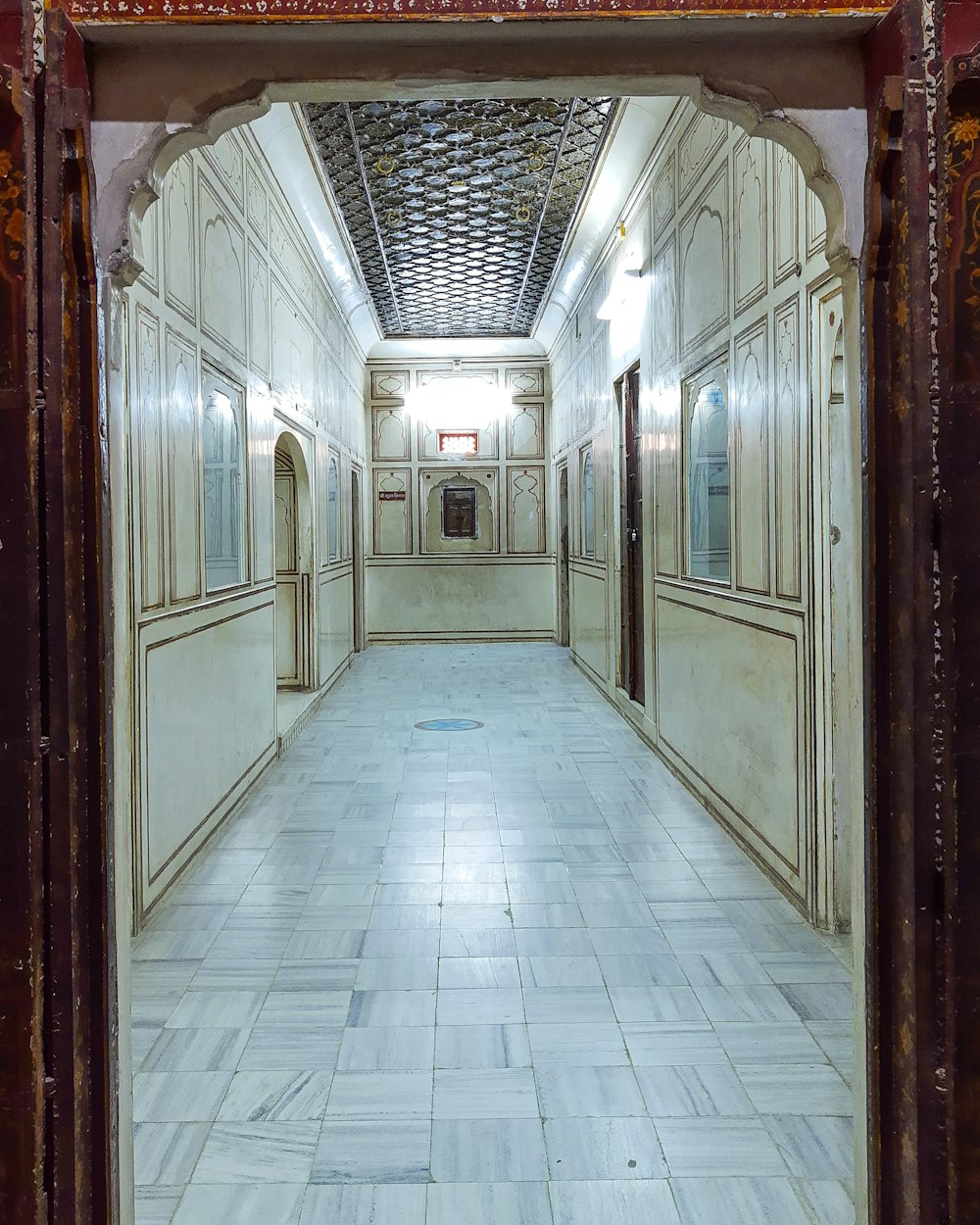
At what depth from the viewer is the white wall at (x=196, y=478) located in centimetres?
346

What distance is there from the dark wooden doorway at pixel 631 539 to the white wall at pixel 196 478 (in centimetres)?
266

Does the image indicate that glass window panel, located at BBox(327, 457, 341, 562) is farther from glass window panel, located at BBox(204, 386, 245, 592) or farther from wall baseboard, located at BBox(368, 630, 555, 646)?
glass window panel, located at BBox(204, 386, 245, 592)

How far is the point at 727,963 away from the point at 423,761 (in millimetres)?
3171

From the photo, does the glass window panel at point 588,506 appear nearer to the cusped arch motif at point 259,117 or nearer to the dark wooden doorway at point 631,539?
the dark wooden doorway at point 631,539

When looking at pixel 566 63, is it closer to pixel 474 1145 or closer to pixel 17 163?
pixel 17 163

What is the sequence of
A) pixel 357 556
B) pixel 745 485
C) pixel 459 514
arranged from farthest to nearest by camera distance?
pixel 459 514 < pixel 357 556 < pixel 745 485

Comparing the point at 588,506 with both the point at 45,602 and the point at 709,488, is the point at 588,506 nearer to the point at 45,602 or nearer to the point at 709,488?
the point at 709,488

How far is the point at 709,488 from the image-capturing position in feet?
16.3

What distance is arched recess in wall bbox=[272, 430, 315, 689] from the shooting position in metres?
8.11

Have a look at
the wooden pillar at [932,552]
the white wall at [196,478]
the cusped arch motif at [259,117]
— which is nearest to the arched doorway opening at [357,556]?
the white wall at [196,478]

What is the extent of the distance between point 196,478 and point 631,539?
391 cm

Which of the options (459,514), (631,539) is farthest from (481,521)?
(631,539)

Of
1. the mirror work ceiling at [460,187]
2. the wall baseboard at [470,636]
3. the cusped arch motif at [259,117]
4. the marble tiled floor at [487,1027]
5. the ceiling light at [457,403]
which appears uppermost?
the mirror work ceiling at [460,187]

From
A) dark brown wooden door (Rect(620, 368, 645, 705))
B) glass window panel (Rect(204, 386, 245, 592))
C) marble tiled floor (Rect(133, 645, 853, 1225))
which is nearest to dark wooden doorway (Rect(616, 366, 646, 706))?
dark brown wooden door (Rect(620, 368, 645, 705))
